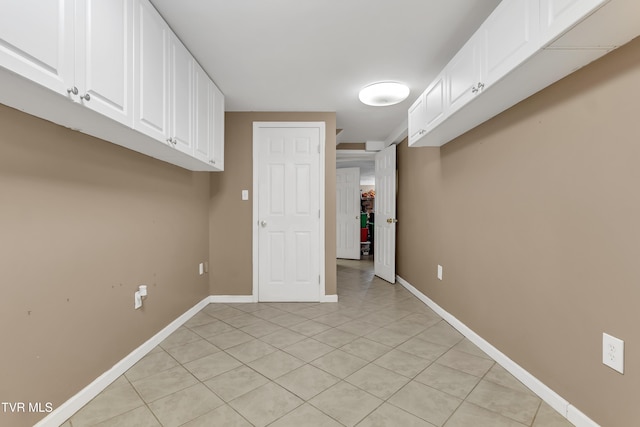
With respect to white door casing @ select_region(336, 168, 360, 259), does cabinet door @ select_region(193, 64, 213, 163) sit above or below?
above

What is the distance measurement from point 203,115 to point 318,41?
1126 mm

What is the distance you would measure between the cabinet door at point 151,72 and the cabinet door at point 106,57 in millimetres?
65

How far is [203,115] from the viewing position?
2484 millimetres

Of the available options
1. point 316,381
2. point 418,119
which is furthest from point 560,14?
point 316,381

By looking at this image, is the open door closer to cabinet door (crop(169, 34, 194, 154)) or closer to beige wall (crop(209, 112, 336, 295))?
beige wall (crop(209, 112, 336, 295))

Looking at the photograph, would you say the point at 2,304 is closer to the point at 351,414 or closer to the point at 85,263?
the point at 85,263

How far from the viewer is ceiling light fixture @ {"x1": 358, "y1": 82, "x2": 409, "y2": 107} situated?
106 inches

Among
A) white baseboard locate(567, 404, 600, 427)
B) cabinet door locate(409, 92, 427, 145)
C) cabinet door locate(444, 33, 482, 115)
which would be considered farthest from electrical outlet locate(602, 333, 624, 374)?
cabinet door locate(409, 92, 427, 145)

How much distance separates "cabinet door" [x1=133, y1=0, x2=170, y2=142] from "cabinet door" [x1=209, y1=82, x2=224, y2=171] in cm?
79

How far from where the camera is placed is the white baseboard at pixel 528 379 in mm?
1426

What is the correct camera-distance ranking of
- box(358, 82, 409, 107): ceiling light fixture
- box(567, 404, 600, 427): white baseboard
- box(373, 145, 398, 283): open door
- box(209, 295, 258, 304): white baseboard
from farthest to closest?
1. box(373, 145, 398, 283): open door
2. box(209, 295, 258, 304): white baseboard
3. box(358, 82, 409, 107): ceiling light fixture
4. box(567, 404, 600, 427): white baseboard

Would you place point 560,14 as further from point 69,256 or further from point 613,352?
point 69,256

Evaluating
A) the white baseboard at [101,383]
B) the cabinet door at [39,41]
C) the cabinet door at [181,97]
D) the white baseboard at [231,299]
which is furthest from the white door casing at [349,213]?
the cabinet door at [39,41]

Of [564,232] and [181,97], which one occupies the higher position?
[181,97]
